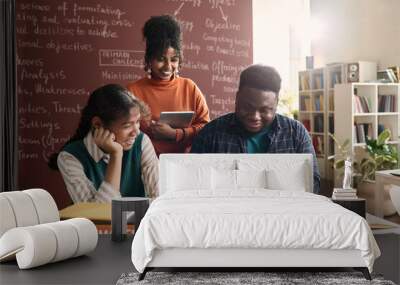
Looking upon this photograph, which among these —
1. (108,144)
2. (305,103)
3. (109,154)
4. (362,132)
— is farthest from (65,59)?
(305,103)

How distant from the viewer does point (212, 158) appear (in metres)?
6.88

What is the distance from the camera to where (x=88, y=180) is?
24.1 ft

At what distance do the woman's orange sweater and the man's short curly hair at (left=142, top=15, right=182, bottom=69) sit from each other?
0.80 feet

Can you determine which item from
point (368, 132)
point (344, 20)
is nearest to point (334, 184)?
point (368, 132)

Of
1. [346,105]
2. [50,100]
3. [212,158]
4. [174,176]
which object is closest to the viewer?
[174,176]

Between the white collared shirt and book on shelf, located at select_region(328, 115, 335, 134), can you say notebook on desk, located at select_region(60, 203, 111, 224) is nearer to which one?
the white collared shirt

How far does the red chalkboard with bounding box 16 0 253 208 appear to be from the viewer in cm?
736

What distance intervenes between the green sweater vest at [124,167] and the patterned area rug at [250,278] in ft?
8.45

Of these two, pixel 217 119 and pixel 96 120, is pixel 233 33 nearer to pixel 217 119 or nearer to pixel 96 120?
pixel 217 119

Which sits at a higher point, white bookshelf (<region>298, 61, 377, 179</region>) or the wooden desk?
white bookshelf (<region>298, 61, 377, 179</region>)

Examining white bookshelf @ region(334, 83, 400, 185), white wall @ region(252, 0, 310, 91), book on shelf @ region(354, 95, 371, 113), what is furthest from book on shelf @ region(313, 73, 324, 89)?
white wall @ region(252, 0, 310, 91)

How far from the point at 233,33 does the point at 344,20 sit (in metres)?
3.27

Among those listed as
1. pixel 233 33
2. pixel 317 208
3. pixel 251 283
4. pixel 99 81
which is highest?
pixel 233 33

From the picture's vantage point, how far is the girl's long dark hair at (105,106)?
7.40 m
